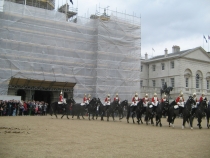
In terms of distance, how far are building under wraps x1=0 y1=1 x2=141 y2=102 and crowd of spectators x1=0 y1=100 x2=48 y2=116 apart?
199 centimetres

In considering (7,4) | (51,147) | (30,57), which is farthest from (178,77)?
(51,147)

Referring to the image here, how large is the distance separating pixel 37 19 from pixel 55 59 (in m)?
5.20

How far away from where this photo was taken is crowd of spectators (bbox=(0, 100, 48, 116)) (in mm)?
26200

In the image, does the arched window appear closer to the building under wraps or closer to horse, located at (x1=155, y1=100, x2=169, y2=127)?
the building under wraps

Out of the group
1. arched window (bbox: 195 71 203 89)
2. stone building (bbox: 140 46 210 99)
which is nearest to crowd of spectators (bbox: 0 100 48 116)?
stone building (bbox: 140 46 210 99)

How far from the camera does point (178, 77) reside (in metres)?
47.5

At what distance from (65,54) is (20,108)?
342 inches

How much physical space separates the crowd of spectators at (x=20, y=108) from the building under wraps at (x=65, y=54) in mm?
1987

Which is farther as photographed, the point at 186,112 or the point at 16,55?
the point at 16,55

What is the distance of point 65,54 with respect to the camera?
1284 inches

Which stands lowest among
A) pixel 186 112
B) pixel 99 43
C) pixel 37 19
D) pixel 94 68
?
pixel 186 112

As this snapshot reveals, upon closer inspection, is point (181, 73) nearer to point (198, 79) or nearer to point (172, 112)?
point (198, 79)

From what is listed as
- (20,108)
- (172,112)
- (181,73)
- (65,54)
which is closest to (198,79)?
(181,73)

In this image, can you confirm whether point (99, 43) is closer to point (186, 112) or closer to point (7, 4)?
point (7, 4)
